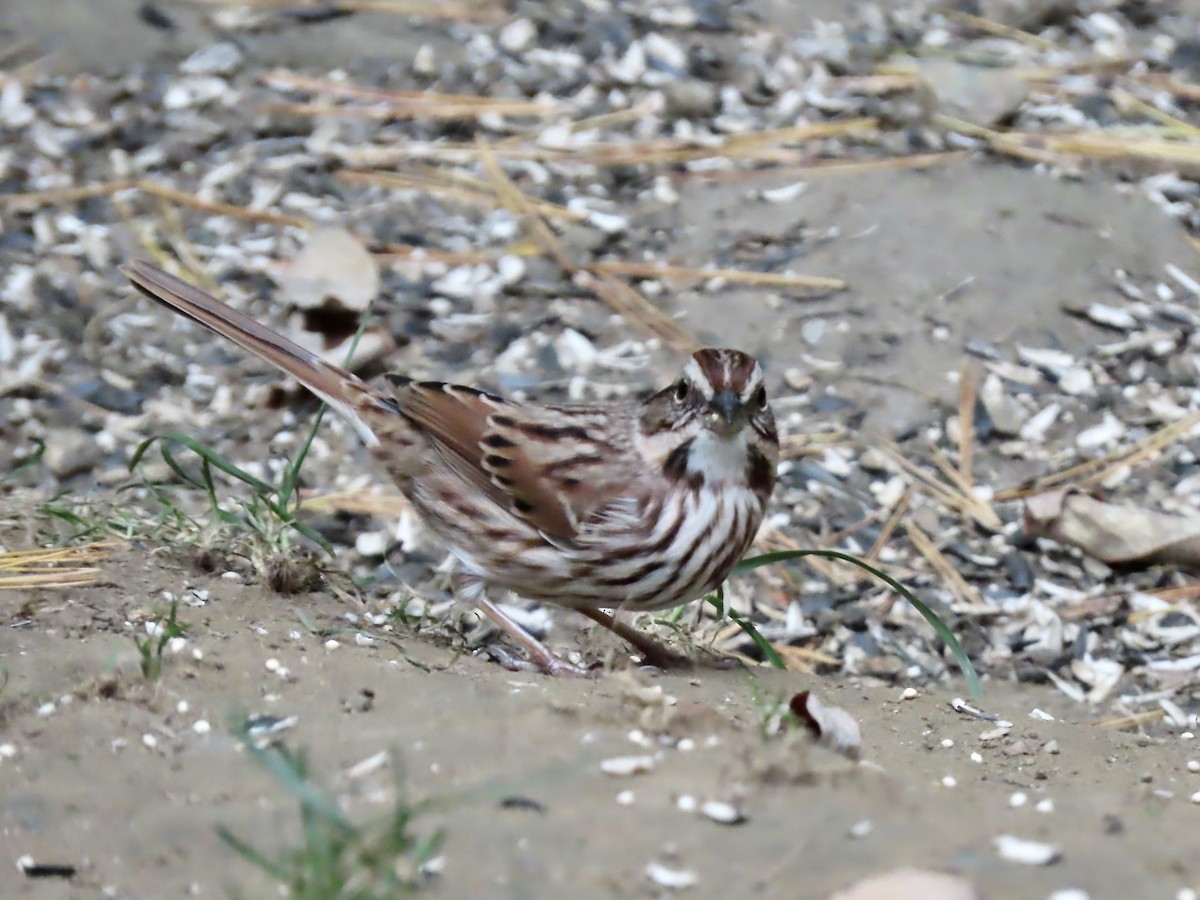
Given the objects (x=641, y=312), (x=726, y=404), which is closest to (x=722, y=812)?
(x=726, y=404)

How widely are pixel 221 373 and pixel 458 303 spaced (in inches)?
35.2

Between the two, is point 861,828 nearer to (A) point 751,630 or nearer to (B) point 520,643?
(A) point 751,630

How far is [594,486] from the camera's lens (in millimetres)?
3852

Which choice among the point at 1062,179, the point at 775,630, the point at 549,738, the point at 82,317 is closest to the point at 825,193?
the point at 1062,179

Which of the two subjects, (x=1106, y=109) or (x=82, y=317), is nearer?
(x=82, y=317)

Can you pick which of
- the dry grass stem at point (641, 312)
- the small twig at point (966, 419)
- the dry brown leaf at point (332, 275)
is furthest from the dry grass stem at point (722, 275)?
the dry brown leaf at point (332, 275)

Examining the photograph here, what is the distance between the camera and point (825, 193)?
638cm

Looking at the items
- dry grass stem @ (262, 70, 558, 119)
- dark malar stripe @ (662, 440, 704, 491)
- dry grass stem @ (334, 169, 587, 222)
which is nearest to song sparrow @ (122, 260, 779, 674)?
dark malar stripe @ (662, 440, 704, 491)

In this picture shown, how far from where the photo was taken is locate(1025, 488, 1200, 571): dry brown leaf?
4.80 m

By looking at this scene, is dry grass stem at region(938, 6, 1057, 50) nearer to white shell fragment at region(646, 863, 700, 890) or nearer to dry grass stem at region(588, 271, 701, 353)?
dry grass stem at region(588, 271, 701, 353)

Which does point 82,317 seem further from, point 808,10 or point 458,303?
point 808,10

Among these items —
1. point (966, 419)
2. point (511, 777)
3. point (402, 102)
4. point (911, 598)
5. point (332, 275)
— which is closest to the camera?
point (511, 777)

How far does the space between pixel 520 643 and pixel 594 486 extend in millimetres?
419

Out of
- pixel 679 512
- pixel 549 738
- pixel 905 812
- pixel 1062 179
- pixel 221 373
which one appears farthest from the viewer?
pixel 1062 179
